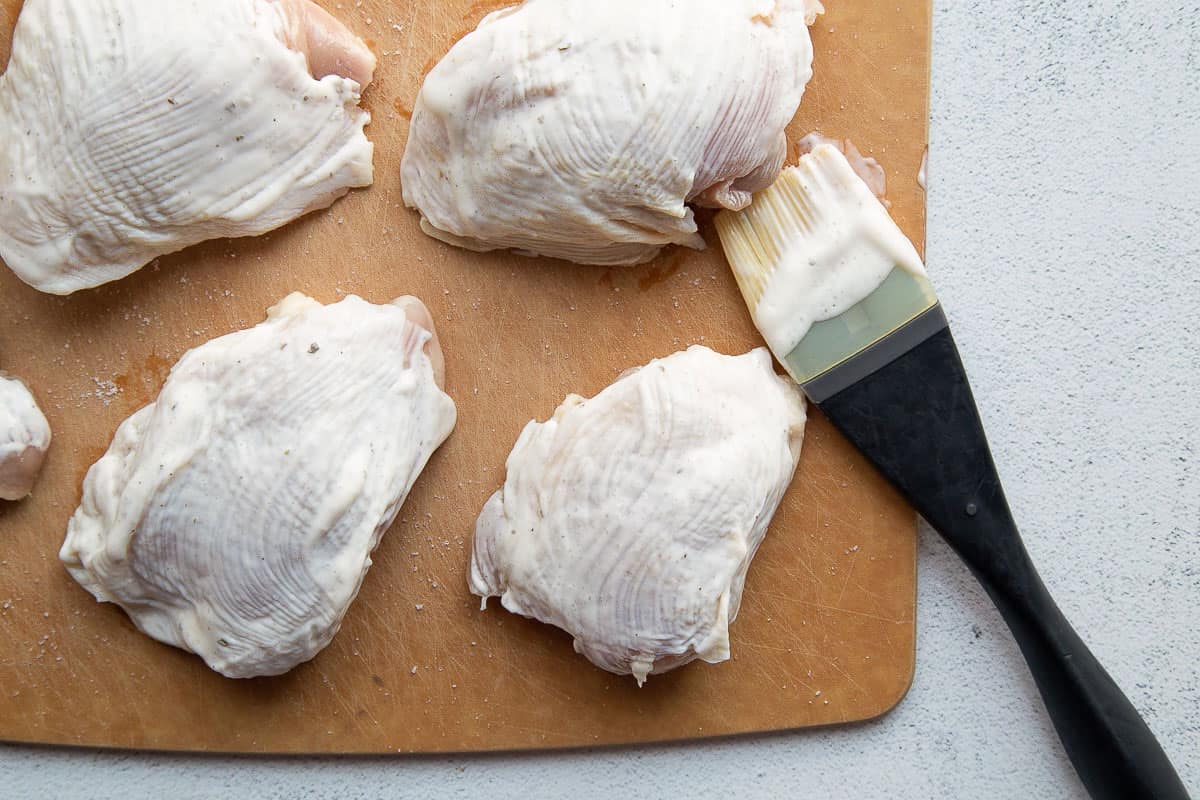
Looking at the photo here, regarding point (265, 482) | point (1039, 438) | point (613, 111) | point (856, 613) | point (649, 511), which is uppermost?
point (613, 111)

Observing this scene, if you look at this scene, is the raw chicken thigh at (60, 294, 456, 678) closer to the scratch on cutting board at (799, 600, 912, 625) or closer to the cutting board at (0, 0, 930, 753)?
the cutting board at (0, 0, 930, 753)

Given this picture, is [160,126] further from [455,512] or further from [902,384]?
[902,384]

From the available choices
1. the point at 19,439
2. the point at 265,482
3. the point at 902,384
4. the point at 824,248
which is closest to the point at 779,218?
the point at 824,248

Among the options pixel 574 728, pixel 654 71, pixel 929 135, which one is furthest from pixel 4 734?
pixel 929 135

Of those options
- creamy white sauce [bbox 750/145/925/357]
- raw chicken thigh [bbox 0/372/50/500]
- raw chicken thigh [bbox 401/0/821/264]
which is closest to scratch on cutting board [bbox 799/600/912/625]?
creamy white sauce [bbox 750/145/925/357]

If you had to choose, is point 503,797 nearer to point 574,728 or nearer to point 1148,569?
point 574,728

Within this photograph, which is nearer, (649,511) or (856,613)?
(649,511)
